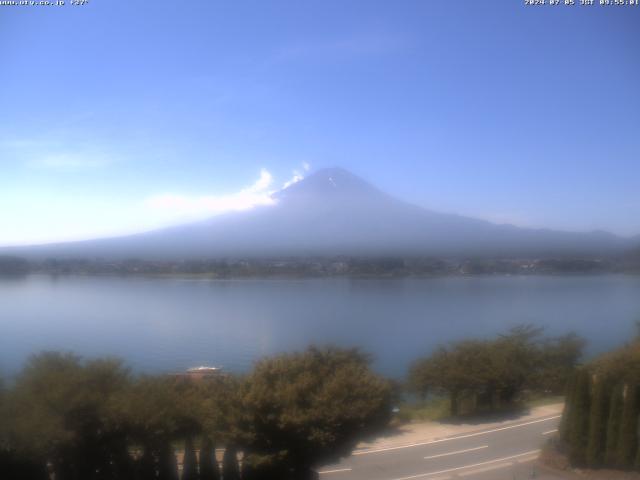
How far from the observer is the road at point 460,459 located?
4938mm

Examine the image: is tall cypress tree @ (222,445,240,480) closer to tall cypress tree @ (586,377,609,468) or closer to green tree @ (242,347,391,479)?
green tree @ (242,347,391,479)

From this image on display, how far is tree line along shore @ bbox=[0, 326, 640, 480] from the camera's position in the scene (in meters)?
4.06

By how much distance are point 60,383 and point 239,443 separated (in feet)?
5.63

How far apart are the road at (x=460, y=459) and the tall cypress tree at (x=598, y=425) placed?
52 centimetres

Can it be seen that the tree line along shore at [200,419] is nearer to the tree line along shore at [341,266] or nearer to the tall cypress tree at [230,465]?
the tall cypress tree at [230,465]

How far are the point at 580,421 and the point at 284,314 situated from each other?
9503 mm

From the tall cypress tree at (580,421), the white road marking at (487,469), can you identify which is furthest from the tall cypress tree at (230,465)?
the tall cypress tree at (580,421)

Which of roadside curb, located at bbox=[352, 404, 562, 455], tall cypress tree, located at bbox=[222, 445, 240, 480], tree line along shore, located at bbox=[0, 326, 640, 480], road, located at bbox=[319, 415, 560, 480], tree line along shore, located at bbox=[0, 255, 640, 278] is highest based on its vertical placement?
tree line along shore, located at bbox=[0, 255, 640, 278]

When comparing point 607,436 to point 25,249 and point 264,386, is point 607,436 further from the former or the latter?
point 25,249

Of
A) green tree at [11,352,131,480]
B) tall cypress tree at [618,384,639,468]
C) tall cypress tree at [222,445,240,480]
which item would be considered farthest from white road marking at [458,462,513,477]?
green tree at [11,352,131,480]

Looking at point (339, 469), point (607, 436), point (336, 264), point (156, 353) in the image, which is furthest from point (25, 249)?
point (607, 436)

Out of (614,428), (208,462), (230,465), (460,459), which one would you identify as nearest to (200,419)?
(208,462)

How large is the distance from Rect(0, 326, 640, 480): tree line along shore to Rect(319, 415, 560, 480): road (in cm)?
28

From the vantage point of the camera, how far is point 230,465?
4629 millimetres
